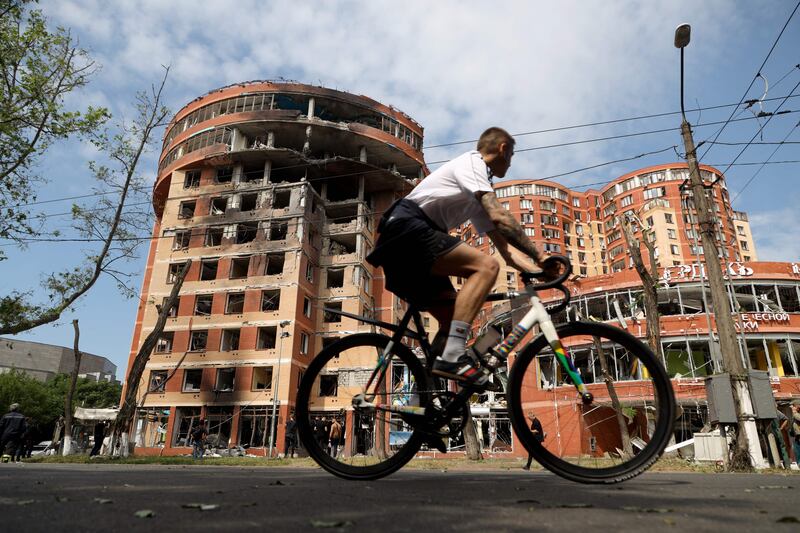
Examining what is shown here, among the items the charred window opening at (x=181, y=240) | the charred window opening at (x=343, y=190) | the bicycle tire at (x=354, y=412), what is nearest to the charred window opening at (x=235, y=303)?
the charred window opening at (x=181, y=240)

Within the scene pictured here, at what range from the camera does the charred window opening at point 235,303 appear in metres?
38.5

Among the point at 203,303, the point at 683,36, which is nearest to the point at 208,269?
the point at 203,303

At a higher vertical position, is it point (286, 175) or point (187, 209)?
point (286, 175)

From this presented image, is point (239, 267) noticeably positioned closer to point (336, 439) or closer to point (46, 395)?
point (46, 395)

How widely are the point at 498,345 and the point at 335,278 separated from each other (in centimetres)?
4011

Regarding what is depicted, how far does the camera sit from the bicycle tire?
3.31 meters

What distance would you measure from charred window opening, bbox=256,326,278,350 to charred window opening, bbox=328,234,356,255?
27.6ft

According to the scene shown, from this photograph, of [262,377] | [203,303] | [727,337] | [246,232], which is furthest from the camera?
[246,232]

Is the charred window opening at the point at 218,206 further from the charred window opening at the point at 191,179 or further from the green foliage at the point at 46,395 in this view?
the green foliage at the point at 46,395

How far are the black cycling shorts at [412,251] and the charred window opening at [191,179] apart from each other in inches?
1761

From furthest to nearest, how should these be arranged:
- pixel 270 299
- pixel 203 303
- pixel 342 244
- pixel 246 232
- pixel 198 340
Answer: pixel 342 244 < pixel 246 232 < pixel 203 303 < pixel 270 299 < pixel 198 340

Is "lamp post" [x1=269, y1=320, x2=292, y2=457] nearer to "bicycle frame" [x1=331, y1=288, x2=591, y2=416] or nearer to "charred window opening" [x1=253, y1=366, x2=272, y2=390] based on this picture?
"charred window opening" [x1=253, y1=366, x2=272, y2=390]

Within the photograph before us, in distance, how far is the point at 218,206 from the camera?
145ft

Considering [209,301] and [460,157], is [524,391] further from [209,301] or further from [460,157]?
[209,301]
